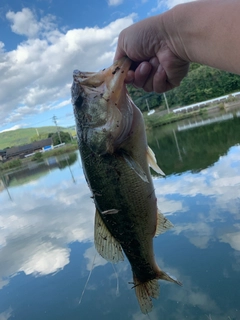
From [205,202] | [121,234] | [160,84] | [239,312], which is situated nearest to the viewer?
[121,234]

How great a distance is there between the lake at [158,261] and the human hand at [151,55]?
1472mm

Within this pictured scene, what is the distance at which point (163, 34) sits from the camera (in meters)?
1.94

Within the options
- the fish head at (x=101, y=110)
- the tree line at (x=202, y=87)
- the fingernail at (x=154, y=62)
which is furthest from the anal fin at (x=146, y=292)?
the tree line at (x=202, y=87)

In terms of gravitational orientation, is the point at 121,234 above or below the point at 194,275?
above

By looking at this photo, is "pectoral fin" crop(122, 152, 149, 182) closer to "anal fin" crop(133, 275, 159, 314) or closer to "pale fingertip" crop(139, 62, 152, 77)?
"pale fingertip" crop(139, 62, 152, 77)

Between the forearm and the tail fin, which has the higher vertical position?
the forearm

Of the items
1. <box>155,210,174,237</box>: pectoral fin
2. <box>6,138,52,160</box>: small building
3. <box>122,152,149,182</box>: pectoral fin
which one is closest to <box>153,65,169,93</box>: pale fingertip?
<box>122,152,149,182</box>: pectoral fin

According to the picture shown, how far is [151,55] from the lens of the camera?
7.25 ft

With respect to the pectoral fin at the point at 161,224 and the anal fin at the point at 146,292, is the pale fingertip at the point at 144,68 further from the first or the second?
the anal fin at the point at 146,292

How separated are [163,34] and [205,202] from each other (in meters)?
7.73

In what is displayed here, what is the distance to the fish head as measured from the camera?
2.06 metres


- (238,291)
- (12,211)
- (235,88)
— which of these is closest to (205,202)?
(238,291)

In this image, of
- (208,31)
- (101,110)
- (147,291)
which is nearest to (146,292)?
(147,291)

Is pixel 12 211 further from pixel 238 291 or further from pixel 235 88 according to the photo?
pixel 235 88
